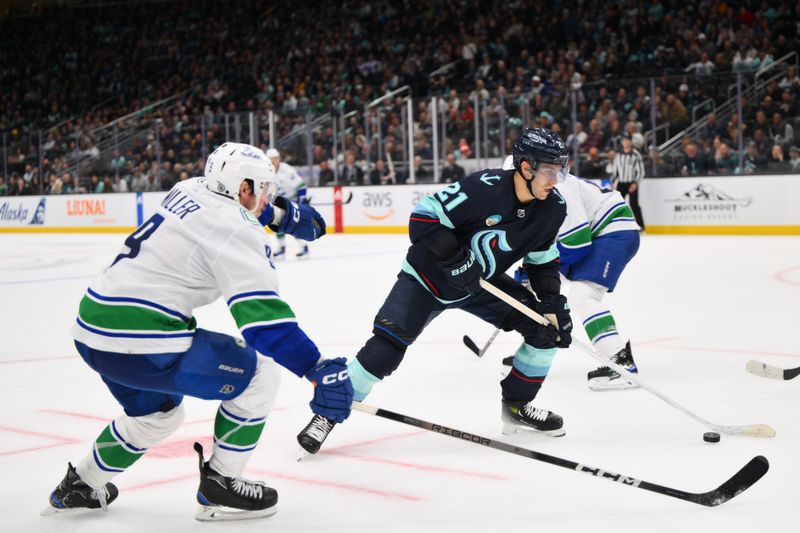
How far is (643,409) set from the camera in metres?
4.56

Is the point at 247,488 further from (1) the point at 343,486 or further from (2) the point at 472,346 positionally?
(2) the point at 472,346

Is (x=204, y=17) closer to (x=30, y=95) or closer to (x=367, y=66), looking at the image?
(x=30, y=95)

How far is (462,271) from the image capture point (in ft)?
12.9

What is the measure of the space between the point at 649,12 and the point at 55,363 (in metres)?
15.4

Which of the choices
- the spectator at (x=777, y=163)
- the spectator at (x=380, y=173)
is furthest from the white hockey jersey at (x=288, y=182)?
the spectator at (x=777, y=163)

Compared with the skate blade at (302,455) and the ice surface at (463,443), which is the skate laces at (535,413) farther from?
the skate blade at (302,455)

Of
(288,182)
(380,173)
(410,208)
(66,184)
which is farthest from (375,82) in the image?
(288,182)

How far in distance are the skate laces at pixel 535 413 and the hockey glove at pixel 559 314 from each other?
0.27 meters

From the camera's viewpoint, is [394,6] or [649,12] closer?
[649,12]

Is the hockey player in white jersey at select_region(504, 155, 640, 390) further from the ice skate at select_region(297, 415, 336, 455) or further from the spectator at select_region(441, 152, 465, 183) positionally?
the spectator at select_region(441, 152, 465, 183)

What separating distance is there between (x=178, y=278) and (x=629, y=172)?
12.5 m

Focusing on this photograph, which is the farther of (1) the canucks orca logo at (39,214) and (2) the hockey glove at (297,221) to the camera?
(1) the canucks orca logo at (39,214)

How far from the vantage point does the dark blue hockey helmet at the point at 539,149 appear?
3.90 meters

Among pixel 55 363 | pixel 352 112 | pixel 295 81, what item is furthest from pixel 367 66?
pixel 55 363
